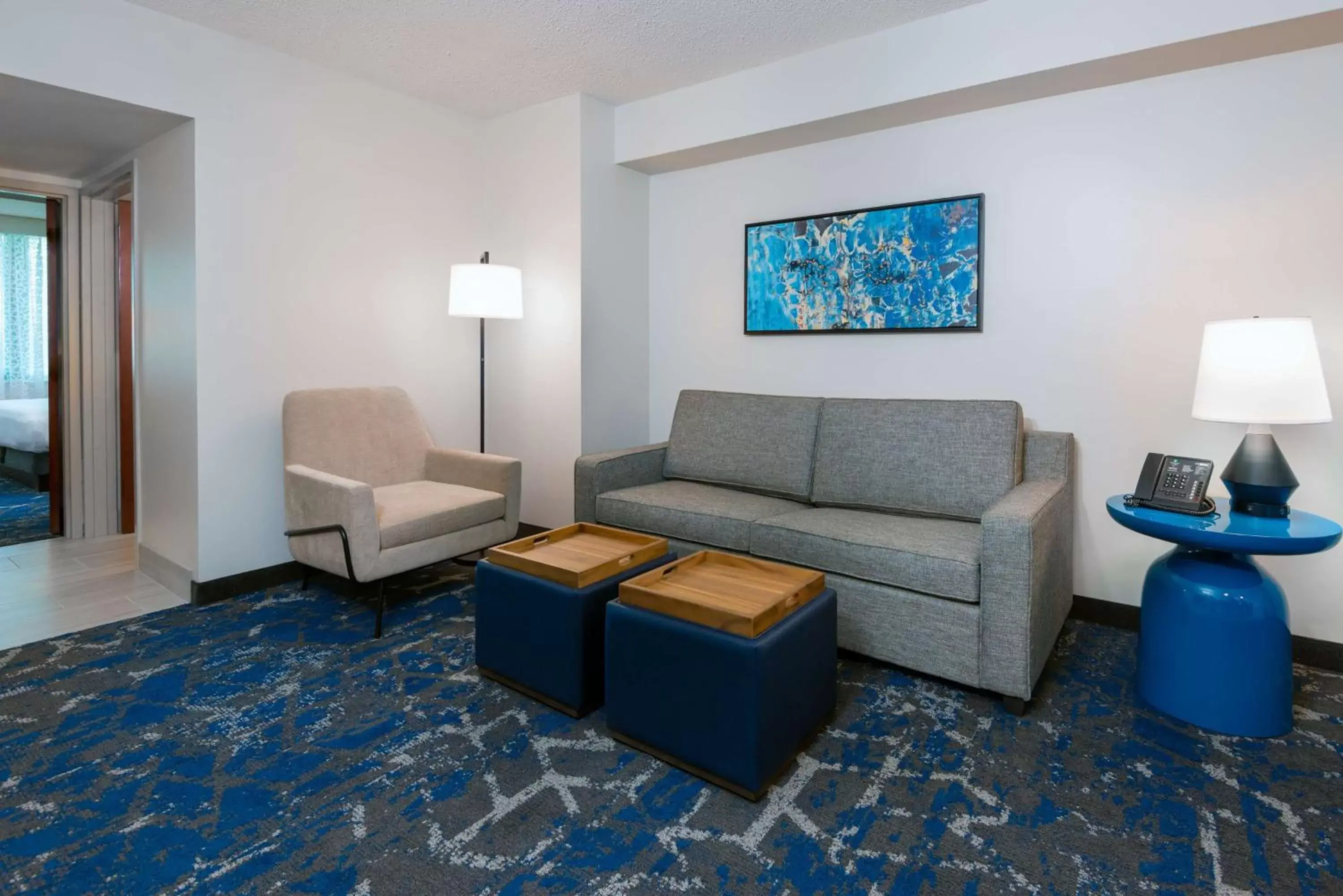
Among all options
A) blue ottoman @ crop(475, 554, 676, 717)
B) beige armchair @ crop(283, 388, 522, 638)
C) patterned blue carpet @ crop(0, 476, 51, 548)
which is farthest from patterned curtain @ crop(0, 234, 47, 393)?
blue ottoman @ crop(475, 554, 676, 717)

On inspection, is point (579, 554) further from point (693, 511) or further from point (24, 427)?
point (24, 427)

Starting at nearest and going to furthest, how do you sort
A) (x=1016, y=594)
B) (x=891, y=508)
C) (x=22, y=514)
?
(x=1016, y=594), (x=891, y=508), (x=22, y=514)

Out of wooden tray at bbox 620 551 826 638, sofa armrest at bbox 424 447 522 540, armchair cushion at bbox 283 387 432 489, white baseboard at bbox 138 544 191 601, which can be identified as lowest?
white baseboard at bbox 138 544 191 601

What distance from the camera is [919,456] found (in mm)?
3033

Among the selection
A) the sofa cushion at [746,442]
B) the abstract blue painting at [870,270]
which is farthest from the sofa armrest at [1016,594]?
the abstract blue painting at [870,270]

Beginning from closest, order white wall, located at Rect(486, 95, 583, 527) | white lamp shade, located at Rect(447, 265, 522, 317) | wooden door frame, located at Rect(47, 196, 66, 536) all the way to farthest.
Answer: white lamp shade, located at Rect(447, 265, 522, 317)
white wall, located at Rect(486, 95, 583, 527)
wooden door frame, located at Rect(47, 196, 66, 536)

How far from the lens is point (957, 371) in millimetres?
3385

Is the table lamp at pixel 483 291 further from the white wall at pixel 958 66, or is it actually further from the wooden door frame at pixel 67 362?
the wooden door frame at pixel 67 362

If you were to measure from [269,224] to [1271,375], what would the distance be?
4099 millimetres

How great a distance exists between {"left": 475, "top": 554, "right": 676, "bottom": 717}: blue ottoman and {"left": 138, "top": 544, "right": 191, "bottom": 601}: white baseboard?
1.84 meters

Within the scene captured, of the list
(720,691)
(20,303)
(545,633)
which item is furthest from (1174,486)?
(20,303)

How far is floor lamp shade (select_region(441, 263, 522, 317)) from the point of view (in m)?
3.72

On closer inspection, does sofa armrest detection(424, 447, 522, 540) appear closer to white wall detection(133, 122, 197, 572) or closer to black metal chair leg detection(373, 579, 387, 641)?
black metal chair leg detection(373, 579, 387, 641)

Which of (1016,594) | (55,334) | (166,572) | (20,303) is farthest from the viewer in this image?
(20,303)
